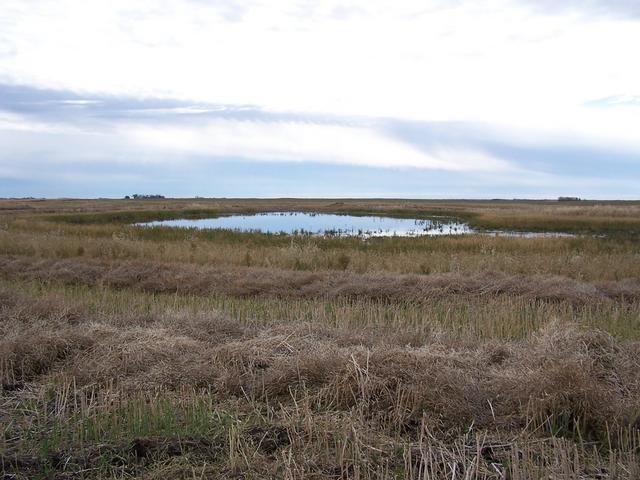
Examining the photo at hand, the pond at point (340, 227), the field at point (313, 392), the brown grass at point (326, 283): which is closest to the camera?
the field at point (313, 392)

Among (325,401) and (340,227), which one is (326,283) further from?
(340,227)

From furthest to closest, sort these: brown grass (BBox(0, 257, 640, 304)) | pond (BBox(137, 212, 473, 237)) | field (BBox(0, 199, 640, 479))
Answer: pond (BBox(137, 212, 473, 237))
brown grass (BBox(0, 257, 640, 304))
field (BBox(0, 199, 640, 479))

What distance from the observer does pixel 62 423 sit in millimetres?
4500

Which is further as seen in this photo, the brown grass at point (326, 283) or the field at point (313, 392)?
the brown grass at point (326, 283)

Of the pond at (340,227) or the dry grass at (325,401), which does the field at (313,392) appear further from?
the pond at (340,227)

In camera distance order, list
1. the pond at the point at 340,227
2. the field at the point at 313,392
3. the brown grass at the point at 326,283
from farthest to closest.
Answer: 1. the pond at the point at 340,227
2. the brown grass at the point at 326,283
3. the field at the point at 313,392

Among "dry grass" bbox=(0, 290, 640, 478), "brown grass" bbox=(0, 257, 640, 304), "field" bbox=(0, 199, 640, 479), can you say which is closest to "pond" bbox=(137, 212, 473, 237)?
"brown grass" bbox=(0, 257, 640, 304)

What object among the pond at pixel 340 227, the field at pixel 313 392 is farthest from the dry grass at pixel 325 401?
the pond at pixel 340 227

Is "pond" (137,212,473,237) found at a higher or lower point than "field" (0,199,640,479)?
higher

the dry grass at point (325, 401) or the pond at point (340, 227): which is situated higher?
the pond at point (340, 227)

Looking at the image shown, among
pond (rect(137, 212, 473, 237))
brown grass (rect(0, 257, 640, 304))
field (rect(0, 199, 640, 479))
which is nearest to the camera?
field (rect(0, 199, 640, 479))

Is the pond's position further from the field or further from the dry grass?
the dry grass

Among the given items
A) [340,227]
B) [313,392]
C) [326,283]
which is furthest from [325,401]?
[340,227]

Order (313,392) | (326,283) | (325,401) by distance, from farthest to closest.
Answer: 1. (326,283)
2. (313,392)
3. (325,401)
